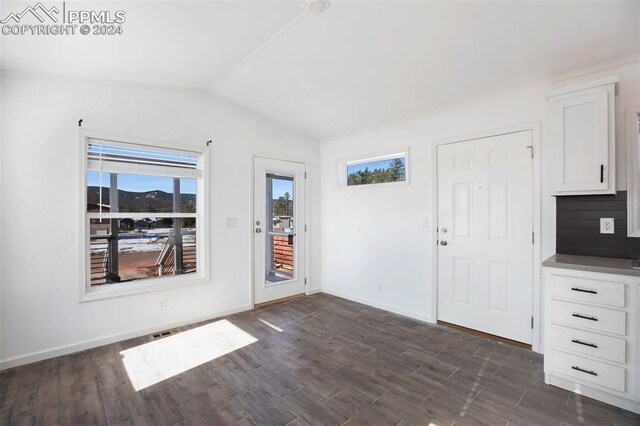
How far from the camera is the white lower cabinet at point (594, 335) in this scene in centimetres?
192

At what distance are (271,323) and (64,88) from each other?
126 inches

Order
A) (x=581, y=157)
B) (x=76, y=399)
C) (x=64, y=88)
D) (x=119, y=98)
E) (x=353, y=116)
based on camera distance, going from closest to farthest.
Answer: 1. (x=76, y=399)
2. (x=581, y=157)
3. (x=64, y=88)
4. (x=119, y=98)
5. (x=353, y=116)

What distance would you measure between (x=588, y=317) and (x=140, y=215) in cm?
414

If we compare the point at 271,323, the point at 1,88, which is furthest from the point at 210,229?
the point at 1,88

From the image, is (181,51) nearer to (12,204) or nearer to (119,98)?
→ (119,98)

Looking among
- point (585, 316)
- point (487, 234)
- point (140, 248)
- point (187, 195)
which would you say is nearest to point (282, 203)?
point (187, 195)

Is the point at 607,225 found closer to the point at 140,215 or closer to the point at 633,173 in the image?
the point at 633,173

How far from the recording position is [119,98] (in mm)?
3025

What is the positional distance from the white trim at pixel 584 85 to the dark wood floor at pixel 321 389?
2.33 m

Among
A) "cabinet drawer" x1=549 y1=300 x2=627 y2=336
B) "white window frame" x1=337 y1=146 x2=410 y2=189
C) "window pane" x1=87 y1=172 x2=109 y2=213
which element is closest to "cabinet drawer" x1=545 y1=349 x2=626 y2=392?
"cabinet drawer" x1=549 y1=300 x2=627 y2=336

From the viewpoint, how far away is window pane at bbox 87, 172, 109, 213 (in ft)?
9.61

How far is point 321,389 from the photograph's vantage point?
2219 millimetres

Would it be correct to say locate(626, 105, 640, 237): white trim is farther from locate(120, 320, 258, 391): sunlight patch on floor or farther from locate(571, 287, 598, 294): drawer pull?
locate(120, 320, 258, 391): sunlight patch on floor

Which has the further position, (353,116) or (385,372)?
(353,116)
